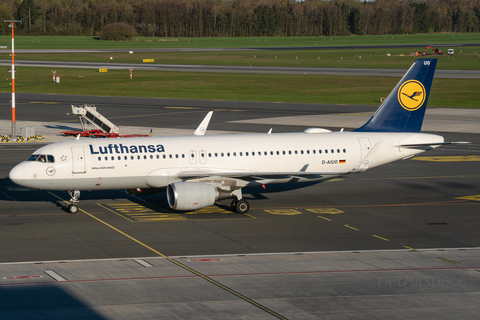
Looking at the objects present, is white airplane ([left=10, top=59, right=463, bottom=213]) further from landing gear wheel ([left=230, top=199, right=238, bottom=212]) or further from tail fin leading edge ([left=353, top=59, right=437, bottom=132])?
Answer: tail fin leading edge ([left=353, top=59, right=437, bottom=132])

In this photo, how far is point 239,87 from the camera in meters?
122

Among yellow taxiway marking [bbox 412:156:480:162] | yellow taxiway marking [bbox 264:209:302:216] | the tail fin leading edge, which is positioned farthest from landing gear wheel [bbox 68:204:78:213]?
yellow taxiway marking [bbox 412:156:480:162]

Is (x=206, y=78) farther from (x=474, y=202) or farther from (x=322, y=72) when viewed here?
(x=474, y=202)

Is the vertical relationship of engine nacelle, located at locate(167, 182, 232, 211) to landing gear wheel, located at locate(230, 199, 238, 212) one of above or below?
above

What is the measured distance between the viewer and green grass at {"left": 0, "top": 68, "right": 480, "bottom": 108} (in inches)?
4262

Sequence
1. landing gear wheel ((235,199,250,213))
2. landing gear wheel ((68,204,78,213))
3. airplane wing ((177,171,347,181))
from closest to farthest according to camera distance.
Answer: airplane wing ((177,171,347,181))
landing gear wheel ((68,204,78,213))
landing gear wheel ((235,199,250,213))

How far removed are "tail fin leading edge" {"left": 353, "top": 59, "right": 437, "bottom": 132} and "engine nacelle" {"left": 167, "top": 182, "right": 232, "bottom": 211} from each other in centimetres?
1287

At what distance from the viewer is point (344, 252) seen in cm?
3003

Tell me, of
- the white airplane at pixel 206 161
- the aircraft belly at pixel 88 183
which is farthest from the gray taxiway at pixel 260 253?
the white airplane at pixel 206 161

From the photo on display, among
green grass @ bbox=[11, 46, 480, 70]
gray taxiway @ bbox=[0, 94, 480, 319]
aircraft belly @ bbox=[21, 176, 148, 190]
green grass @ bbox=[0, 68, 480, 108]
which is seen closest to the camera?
gray taxiway @ bbox=[0, 94, 480, 319]

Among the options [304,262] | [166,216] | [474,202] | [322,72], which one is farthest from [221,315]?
[322,72]

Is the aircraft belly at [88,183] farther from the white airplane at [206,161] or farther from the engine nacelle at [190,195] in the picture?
the engine nacelle at [190,195]

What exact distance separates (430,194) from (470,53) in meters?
171

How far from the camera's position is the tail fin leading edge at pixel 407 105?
4225 centimetres
